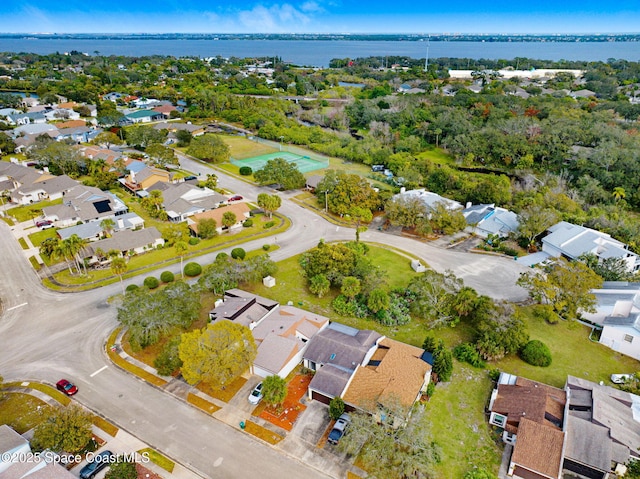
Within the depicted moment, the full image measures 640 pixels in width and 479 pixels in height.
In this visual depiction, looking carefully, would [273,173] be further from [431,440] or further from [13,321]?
[431,440]

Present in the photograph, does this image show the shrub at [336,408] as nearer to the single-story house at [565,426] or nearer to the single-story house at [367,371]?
the single-story house at [367,371]

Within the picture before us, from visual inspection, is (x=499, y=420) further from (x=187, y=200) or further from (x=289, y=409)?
(x=187, y=200)

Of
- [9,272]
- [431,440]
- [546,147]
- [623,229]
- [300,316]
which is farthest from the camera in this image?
[546,147]

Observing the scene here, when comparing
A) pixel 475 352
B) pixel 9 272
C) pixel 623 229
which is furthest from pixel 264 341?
pixel 623 229

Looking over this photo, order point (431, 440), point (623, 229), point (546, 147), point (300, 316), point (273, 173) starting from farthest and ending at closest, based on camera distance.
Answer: point (546, 147)
point (273, 173)
point (623, 229)
point (300, 316)
point (431, 440)

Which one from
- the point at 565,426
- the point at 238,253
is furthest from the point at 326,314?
the point at 565,426

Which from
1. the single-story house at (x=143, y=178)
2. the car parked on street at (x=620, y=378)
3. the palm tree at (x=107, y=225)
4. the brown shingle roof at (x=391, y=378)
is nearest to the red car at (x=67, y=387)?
the brown shingle roof at (x=391, y=378)
